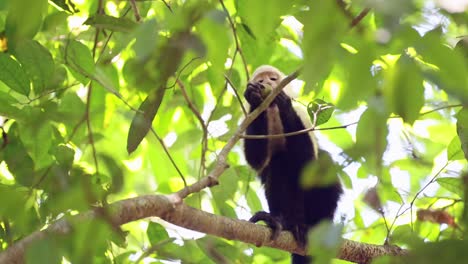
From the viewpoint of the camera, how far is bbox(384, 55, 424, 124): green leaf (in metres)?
0.91

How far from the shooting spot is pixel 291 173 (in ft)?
12.9

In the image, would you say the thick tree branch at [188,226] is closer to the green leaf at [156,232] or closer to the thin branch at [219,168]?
the thin branch at [219,168]

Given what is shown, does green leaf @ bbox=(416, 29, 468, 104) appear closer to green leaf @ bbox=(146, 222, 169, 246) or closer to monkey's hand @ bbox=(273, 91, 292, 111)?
green leaf @ bbox=(146, 222, 169, 246)

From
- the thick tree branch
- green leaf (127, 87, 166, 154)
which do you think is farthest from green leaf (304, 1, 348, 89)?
green leaf (127, 87, 166, 154)

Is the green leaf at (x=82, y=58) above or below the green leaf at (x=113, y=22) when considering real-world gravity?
below

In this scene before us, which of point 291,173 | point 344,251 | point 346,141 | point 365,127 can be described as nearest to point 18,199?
point 365,127

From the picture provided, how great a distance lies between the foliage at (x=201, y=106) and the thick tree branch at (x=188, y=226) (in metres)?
0.07

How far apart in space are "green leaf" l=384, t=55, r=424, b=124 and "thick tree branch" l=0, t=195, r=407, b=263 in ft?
1.95

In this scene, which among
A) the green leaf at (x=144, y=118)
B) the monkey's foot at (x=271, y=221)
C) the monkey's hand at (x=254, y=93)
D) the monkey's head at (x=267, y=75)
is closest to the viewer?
the green leaf at (x=144, y=118)

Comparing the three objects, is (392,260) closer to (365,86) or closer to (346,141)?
(365,86)

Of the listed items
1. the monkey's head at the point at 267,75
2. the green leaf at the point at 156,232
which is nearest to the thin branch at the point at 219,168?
the green leaf at the point at 156,232

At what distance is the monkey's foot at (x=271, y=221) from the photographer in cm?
308

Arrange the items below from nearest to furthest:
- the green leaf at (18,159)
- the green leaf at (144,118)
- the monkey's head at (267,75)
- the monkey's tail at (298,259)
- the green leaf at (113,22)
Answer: the green leaf at (144,118) → the green leaf at (113,22) → the green leaf at (18,159) → the monkey's tail at (298,259) → the monkey's head at (267,75)

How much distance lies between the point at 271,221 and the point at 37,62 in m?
1.40
